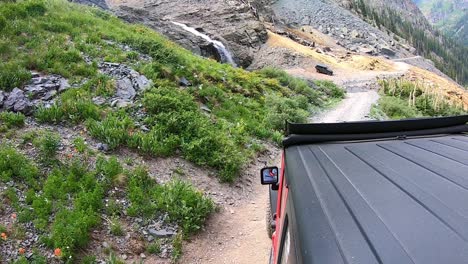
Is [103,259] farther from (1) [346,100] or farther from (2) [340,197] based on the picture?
(1) [346,100]

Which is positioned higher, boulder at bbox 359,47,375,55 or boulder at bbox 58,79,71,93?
boulder at bbox 359,47,375,55

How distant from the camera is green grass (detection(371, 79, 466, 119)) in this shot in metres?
17.7

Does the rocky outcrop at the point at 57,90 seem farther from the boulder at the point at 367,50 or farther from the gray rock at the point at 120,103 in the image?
the boulder at the point at 367,50

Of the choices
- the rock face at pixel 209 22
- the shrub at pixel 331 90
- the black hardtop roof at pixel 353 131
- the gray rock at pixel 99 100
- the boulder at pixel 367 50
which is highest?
the rock face at pixel 209 22

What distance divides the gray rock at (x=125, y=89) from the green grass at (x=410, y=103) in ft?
34.5

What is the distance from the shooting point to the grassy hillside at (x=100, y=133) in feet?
19.8

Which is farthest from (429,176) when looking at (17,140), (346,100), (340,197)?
(346,100)

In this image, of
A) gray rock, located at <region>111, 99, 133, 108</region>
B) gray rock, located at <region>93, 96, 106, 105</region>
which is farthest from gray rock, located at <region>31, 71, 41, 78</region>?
gray rock, located at <region>111, 99, 133, 108</region>

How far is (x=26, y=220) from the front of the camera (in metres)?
5.80

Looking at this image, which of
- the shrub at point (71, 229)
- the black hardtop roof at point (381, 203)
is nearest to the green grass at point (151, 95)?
the shrub at point (71, 229)

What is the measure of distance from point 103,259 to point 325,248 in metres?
4.65

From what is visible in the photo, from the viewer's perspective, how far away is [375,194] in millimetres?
2303

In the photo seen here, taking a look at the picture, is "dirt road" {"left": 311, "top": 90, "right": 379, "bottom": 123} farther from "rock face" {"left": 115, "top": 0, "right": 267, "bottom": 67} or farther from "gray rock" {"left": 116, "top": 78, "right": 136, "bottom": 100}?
"rock face" {"left": 115, "top": 0, "right": 267, "bottom": 67}

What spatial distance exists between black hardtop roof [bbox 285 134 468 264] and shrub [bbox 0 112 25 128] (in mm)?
6507
